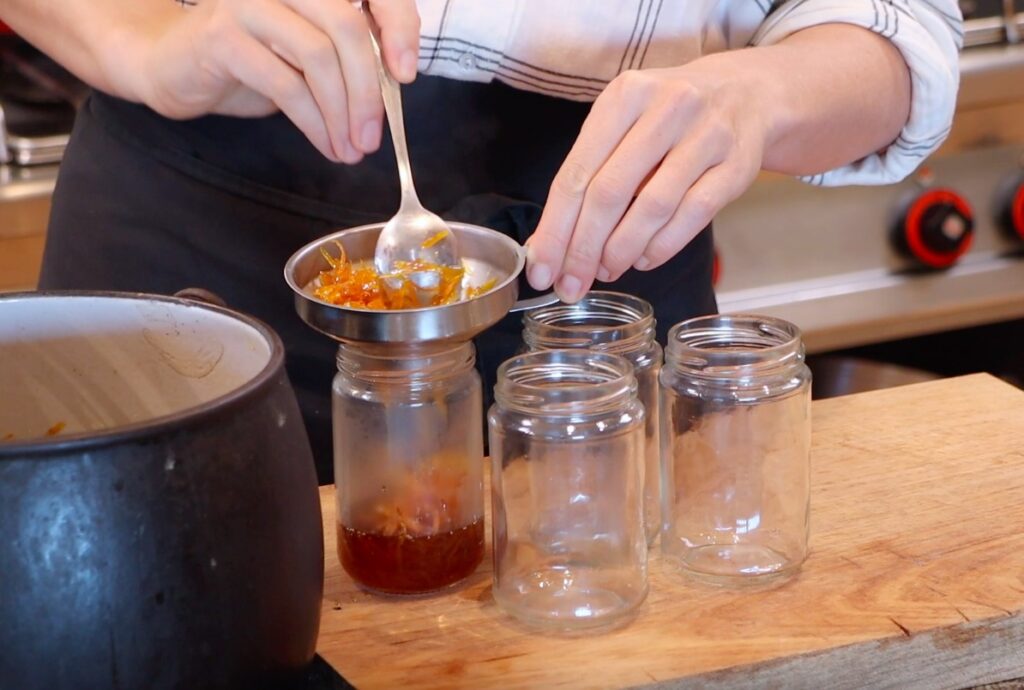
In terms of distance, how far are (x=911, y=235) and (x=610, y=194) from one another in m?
0.97

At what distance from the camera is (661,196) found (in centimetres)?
79

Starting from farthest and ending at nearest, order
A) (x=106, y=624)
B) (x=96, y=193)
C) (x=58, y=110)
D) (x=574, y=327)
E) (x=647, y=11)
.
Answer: (x=58, y=110) < (x=96, y=193) < (x=647, y=11) < (x=574, y=327) < (x=106, y=624)

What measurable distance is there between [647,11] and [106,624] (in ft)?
2.15

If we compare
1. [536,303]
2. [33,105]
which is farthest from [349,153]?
[33,105]

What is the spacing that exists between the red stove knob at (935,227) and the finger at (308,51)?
1.01 m

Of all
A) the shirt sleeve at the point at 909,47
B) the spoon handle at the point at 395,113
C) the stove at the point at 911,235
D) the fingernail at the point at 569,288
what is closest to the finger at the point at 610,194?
the fingernail at the point at 569,288

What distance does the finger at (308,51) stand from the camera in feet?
2.61

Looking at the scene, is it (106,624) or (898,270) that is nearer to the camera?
(106,624)

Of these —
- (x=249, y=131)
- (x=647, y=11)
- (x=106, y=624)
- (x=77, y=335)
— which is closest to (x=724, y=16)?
(x=647, y=11)

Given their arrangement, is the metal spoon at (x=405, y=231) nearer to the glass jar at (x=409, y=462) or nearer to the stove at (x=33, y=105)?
the glass jar at (x=409, y=462)

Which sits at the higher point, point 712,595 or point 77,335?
point 77,335

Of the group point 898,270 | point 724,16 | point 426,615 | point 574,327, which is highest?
point 724,16

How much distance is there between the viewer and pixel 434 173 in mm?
1018

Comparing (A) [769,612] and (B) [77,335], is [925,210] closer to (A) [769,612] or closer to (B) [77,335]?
(A) [769,612]
